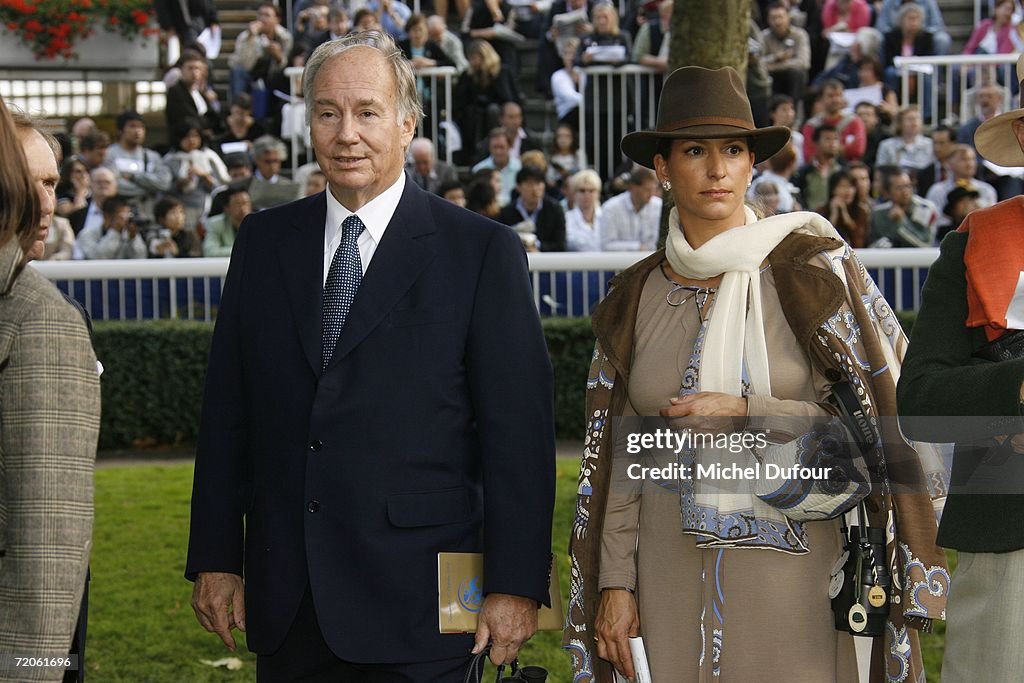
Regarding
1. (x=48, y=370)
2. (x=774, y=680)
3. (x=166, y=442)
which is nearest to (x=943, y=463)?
(x=774, y=680)

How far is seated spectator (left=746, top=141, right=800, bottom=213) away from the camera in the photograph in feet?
40.9

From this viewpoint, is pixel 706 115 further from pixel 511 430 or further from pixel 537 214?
pixel 537 214

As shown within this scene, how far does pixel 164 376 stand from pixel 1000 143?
334 inches

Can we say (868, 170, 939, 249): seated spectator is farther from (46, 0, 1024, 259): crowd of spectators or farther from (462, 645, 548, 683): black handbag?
(462, 645, 548, 683): black handbag

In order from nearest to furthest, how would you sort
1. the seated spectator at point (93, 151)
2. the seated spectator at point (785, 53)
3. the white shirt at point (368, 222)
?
the white shirt at point (368, 222) < the seated spectator at point (93, 151) < the seated spectator at point (785, 53)

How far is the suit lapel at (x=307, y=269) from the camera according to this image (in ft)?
11.8

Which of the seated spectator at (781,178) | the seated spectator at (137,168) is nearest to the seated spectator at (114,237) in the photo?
the seated spectator at (137,168)

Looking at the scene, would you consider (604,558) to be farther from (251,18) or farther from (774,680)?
(251,18)

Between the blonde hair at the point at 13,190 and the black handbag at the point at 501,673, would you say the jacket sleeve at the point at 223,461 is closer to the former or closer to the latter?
the black handbag at the point at 501,673

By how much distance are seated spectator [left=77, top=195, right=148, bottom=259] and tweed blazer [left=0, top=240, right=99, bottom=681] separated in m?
10.8

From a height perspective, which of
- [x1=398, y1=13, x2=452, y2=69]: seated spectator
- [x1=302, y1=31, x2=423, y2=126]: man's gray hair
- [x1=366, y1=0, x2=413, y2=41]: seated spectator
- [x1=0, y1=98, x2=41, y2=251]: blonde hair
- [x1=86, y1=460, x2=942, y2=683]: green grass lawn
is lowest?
[x1=86, y1=460, x2=942, y2=683]: green grass lawn

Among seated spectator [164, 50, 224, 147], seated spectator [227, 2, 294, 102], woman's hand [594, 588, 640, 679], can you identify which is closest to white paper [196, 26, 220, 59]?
seated spectator [227, 2, 294, 102]

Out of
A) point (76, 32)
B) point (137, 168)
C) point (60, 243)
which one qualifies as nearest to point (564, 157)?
point (137, 168)

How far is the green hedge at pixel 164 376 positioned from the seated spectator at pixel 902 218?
125 inches
